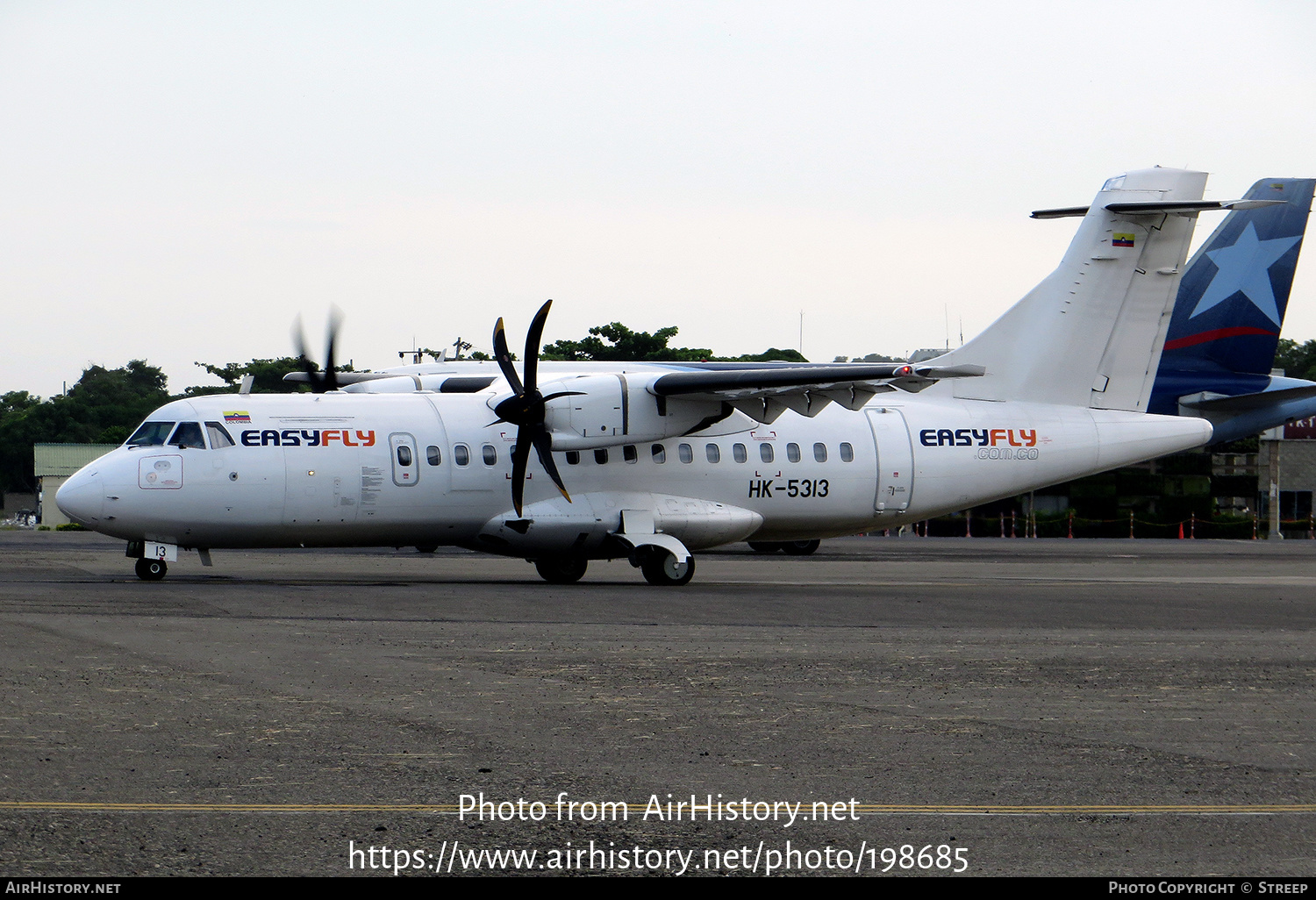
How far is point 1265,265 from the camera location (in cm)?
3547

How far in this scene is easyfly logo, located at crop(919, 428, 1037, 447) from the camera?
25766 millimetres

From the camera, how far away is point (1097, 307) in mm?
26531

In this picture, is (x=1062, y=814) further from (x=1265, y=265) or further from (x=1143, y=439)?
(x=1265, y=265)

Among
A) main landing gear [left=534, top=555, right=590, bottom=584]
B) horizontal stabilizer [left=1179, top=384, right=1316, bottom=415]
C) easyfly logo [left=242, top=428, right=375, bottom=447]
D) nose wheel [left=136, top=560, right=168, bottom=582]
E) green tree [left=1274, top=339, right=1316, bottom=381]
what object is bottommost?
main landing gear [left=534, top=555, right=590, bottom=584]

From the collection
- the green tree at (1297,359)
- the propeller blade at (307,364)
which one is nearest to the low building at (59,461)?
the propeller blade at (307,364)

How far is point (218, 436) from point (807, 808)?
57.4 ft

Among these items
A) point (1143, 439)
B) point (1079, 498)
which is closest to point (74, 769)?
point (1143, 439)

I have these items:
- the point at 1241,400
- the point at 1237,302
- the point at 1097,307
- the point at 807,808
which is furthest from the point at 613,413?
the point at 1237,302

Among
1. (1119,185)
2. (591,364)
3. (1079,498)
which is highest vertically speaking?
(1119,185)

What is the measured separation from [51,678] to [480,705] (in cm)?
364

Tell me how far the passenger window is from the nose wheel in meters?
2.09

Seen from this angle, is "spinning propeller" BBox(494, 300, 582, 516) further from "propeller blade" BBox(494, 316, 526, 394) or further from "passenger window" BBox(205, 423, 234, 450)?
"passenger window" BBox(205, 423, 234, 450)

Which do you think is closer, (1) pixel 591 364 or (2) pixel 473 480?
(2) pixel 473 480

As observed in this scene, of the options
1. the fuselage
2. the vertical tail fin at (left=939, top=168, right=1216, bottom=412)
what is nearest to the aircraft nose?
the fuselage
